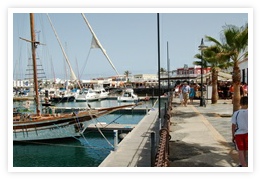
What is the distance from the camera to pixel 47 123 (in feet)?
60.4

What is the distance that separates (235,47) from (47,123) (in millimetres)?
11357

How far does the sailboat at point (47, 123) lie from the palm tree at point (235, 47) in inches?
267

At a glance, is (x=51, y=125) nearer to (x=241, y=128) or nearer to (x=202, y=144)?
(x=202, y=144)

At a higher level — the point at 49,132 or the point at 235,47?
the point at 235,47

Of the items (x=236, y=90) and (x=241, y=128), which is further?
(x=236, y=90)

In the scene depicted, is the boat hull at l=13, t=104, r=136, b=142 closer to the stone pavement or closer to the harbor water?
the harbor water

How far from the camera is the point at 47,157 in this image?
16031 mm

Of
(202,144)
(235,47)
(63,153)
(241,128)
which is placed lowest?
(63,153)

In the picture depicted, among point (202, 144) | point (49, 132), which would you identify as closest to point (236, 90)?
point (202, 144)

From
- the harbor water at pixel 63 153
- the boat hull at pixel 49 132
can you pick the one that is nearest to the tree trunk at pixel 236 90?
the harbor water at pixel 63 153

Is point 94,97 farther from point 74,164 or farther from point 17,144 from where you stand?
point 74,164

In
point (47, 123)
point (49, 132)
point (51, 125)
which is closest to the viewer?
point (47, 123)

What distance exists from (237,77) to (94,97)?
43.9m
